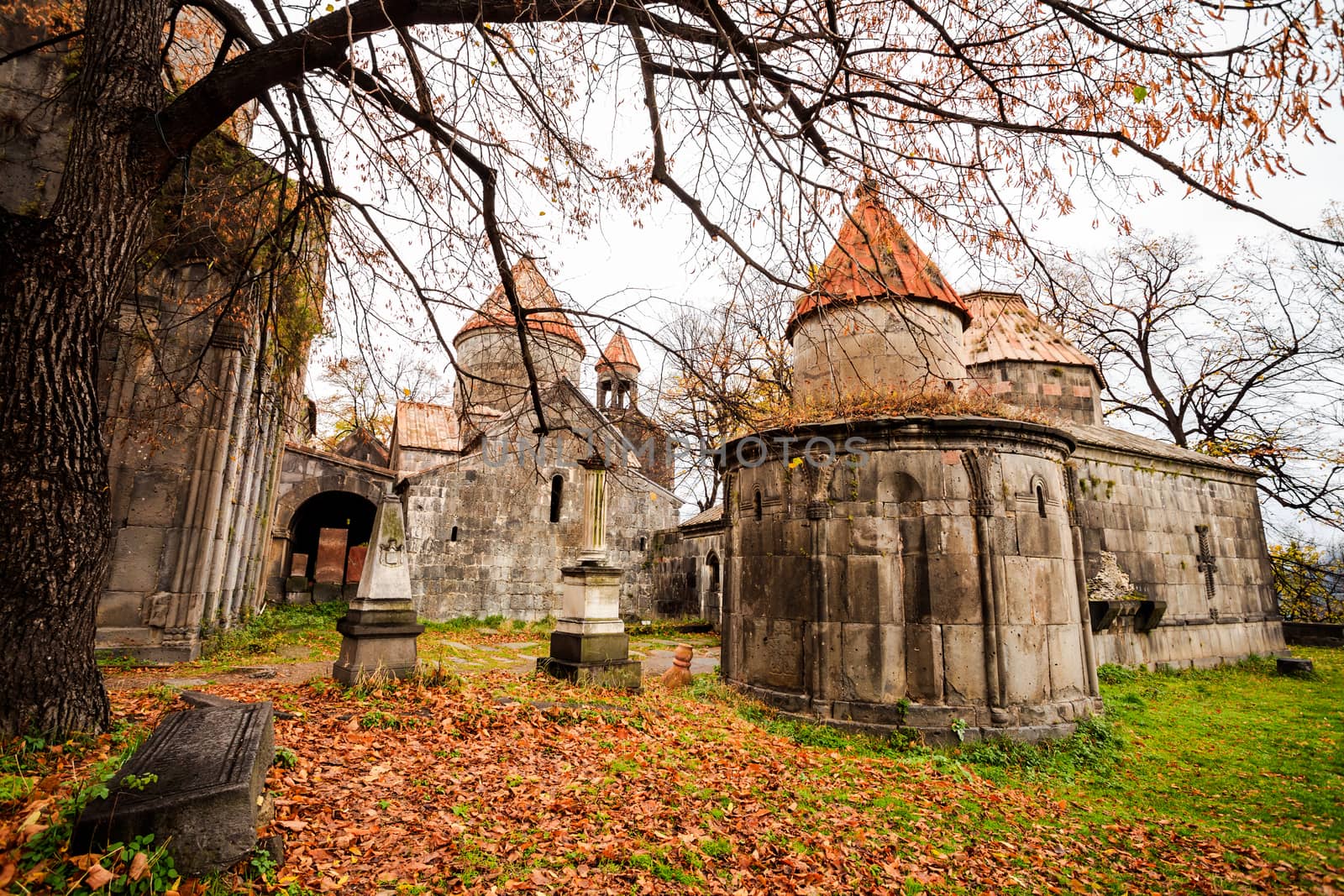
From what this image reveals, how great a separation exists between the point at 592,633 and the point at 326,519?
17446 mm

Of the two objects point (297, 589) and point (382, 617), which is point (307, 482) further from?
point (382, 617)

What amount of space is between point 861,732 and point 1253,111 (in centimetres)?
613

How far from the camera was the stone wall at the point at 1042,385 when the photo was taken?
14133 mm

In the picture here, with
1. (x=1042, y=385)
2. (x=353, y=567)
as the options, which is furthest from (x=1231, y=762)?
(x=353, y=567)

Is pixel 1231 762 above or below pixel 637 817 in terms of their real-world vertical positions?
below

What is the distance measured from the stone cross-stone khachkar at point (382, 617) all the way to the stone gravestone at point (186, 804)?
3.24 metres

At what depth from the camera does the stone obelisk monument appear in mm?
8148

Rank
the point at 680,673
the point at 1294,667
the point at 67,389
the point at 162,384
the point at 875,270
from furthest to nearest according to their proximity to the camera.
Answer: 1. the point at 1294,667
2. the point at 680,673
3. the point at 162,384
4. the point at 875,270
5. the point at 67,389

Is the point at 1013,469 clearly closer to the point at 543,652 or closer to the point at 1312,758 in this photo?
the point at 1312,758

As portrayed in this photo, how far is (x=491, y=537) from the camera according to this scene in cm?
1664

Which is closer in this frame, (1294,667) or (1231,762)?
(1231,762)

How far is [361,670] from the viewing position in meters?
6.15

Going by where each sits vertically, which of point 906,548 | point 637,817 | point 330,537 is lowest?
point 637,817

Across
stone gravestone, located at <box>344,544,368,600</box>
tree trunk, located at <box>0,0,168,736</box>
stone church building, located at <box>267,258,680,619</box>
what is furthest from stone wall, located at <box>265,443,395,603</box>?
tree trunk, located at <box>0,0,168,736</box>
